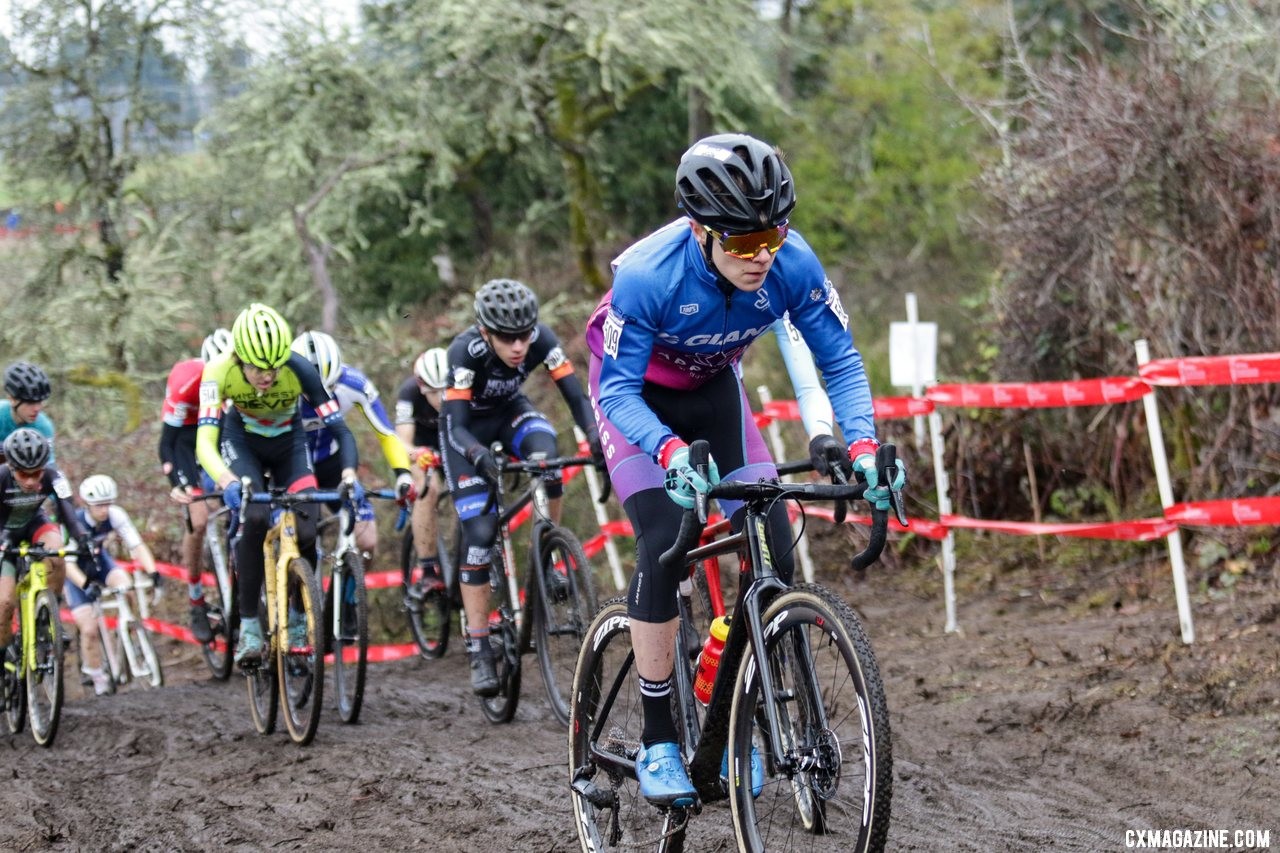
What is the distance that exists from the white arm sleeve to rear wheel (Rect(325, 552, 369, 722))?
12.5 ft

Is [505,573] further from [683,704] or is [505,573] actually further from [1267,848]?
[1267,848]

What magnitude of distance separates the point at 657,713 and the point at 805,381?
130 cm

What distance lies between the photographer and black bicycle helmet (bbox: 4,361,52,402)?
34.1 feet

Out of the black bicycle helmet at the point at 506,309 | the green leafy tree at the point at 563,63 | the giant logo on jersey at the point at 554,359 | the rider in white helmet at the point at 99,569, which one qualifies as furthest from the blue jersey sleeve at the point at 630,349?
the green leafy tree at the point at 563,63

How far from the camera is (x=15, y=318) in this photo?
769 inches

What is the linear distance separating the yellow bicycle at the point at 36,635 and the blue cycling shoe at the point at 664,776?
5.74 meters

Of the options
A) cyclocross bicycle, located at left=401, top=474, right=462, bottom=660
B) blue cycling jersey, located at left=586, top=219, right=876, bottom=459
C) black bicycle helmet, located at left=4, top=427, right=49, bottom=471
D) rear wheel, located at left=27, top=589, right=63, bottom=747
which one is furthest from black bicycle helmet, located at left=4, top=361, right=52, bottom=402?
blue cycling jersey, located at left=586, top=219, right=876, bottom=459

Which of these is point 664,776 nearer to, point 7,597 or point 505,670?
point 505,670

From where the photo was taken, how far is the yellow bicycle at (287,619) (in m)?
7.92

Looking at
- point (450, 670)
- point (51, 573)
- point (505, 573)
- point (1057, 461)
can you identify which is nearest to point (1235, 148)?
point (1057, 461)

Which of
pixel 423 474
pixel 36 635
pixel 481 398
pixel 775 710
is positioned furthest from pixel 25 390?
pixel 775 710

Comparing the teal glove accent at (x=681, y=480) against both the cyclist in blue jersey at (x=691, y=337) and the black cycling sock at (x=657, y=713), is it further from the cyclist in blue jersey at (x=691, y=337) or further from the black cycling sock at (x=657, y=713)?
the black cycling sock at (x=657, y=713)

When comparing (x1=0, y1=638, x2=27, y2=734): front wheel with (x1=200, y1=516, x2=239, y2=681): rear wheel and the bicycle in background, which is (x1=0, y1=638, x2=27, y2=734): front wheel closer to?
(x1=200, y1=516, x2=239, y2=681): rear wheel

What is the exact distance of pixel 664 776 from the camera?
4621 mm
